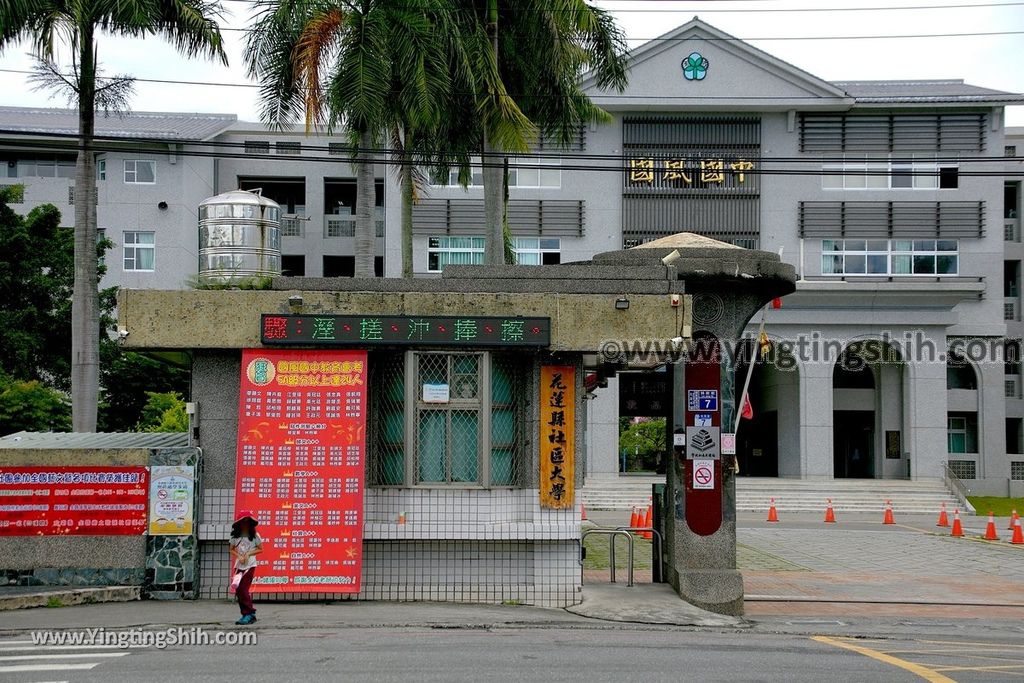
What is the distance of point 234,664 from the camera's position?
32.0 feet

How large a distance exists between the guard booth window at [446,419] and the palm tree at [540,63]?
9.12m

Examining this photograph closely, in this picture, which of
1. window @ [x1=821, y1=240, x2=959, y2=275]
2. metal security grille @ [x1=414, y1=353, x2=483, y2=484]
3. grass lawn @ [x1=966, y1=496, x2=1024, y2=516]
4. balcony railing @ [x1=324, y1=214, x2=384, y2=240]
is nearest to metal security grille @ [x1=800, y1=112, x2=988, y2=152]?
window @ [x1=821, y1=240, x2=959, y2=275]

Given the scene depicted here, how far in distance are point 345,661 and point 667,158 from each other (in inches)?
1419

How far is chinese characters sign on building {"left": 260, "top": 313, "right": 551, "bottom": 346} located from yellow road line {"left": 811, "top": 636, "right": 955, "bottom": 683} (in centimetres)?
516

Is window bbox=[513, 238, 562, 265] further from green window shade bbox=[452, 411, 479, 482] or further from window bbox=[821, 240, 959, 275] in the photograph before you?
green window shade bbox=[452, 411, 479, 482]

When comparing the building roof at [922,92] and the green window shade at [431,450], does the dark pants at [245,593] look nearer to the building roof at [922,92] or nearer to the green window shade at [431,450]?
the green window shade at [431,450]

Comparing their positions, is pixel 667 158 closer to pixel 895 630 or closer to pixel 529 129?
pixel 529 129

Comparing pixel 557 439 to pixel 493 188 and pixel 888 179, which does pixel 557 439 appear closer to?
pixel 493 188

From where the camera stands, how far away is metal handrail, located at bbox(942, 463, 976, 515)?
3956 centimetres

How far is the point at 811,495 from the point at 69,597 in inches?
1272

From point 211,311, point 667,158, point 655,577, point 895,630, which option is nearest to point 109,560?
point 211,311

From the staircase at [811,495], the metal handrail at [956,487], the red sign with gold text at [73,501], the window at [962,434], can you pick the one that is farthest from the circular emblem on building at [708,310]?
the window at [962,434]

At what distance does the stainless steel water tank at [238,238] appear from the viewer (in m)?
14.4

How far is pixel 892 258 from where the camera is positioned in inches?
1740
